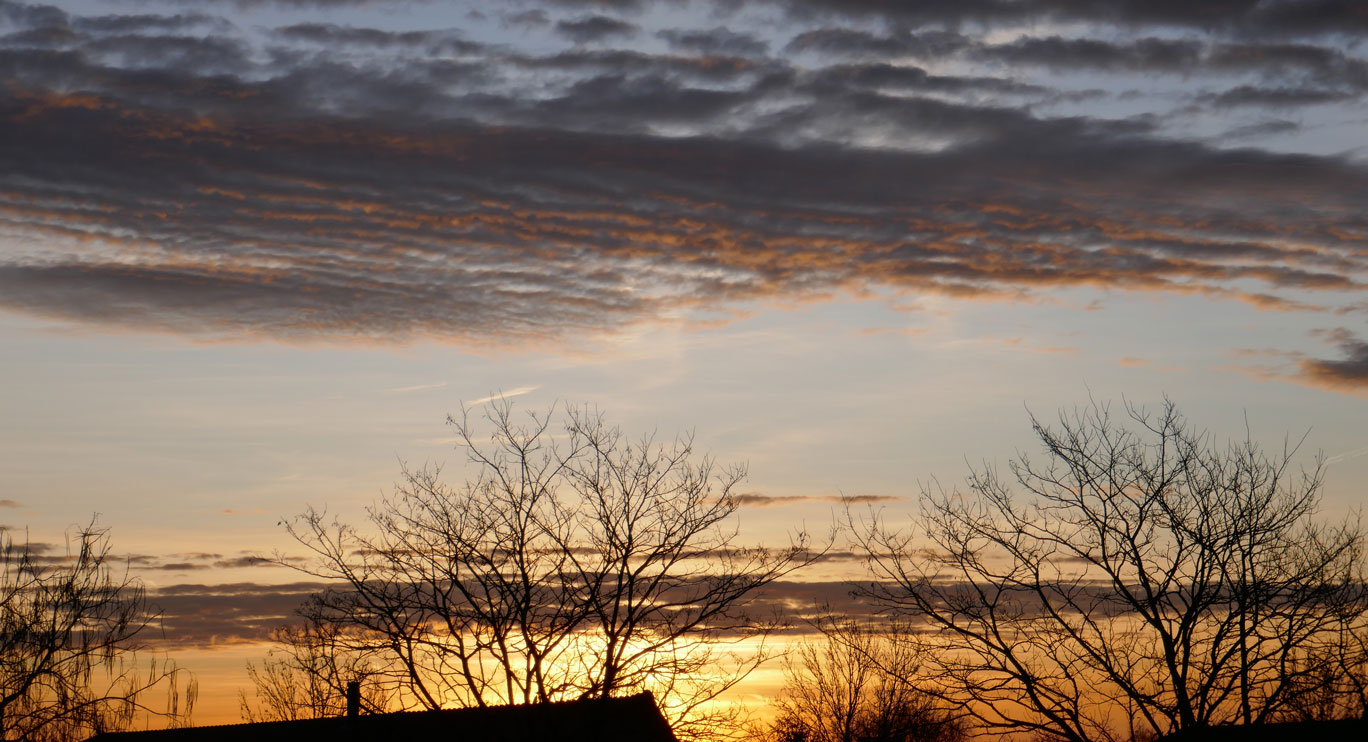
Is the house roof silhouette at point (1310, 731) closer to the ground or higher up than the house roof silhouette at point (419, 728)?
closer to the ground

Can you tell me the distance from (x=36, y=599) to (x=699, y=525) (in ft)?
47.0

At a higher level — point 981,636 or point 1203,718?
point 981,636

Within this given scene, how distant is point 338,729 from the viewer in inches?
1171

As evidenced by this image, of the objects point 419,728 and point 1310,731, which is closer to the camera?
point 1310,731

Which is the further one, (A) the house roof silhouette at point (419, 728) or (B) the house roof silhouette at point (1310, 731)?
(A) the house roof silhouette at point (419, 728)

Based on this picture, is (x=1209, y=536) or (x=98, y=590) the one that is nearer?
(x=1209, y=536)

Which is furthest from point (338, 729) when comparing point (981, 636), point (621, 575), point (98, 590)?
point (981, 636)

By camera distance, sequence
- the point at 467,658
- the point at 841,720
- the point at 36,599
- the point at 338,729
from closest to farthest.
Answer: the point at 467,658
the point at 36,599
the point at 338,729
the point at 841,720

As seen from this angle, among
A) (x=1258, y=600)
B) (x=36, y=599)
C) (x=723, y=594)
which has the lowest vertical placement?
(x=1258, y=600)

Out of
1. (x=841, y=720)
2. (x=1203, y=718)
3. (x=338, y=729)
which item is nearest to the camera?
(x=1203, y=718)

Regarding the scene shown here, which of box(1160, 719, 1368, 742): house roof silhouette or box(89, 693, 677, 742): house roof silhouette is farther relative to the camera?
box(89, 693, 677, 742): house roof silhouette

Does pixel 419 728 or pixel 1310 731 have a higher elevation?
pixel 419 728

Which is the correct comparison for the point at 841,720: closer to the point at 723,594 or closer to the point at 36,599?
the point at 723,594

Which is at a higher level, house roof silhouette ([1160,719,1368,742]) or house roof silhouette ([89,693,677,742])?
house roof silhouette ([89,693,677,742])
